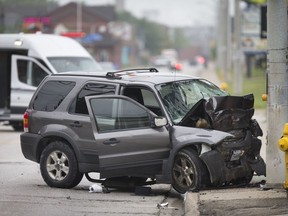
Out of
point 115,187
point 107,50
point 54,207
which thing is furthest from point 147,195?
point 107,50

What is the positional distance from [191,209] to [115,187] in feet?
7.98

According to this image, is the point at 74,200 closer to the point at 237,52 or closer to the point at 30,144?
the point at 30,144

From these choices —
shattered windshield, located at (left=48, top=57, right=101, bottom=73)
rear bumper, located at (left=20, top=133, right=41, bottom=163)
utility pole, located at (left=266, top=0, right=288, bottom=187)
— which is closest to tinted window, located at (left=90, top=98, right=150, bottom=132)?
rear bumper, located at (left=20, top=133, right=41, bottom=163)

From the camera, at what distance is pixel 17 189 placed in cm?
1161

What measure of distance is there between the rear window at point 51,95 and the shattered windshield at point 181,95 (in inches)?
61.4

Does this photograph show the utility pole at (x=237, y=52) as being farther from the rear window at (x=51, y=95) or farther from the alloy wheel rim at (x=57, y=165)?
the alloy wheel rim at (x=57, y=165)

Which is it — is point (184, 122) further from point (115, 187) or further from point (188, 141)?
point (115, 187)

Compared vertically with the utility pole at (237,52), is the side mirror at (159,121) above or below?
below

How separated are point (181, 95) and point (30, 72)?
10770 millimetres

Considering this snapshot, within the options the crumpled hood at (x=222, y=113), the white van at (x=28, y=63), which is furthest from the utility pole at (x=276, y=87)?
the white van at (x=28, y=63)

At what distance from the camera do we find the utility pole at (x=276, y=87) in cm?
1012

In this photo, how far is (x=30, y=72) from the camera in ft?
69.4

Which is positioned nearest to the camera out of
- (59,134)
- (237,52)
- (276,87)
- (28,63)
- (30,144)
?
(276,87)

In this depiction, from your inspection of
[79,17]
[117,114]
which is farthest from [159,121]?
[79,17]
